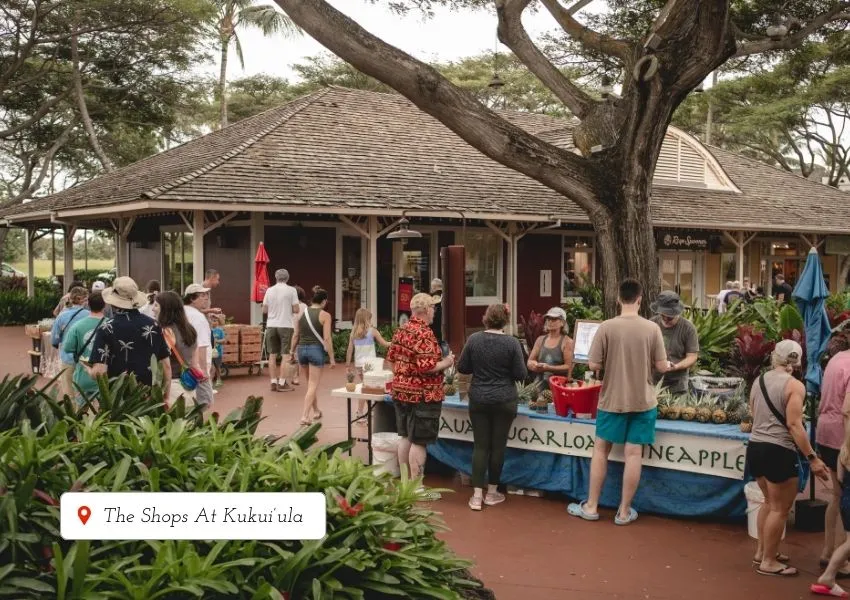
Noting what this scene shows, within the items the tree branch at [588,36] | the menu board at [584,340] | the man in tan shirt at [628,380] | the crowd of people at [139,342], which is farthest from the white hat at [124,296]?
the tree branch at [588,36]

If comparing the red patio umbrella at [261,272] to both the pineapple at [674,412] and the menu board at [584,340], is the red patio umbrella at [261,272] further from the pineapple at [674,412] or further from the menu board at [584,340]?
the pineapple at [674,412]

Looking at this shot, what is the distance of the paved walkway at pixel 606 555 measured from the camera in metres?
5.53

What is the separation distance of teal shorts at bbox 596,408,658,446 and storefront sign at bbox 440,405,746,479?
0.36 m

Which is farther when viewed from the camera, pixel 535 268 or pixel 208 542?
pixel 535 268

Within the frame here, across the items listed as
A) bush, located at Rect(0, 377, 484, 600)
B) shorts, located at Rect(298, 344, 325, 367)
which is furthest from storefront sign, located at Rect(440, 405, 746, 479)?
bush, located at Rect(0, 377, 484, 600)

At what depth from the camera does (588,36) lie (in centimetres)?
1234

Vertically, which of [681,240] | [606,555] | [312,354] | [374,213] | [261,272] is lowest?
[606,555]

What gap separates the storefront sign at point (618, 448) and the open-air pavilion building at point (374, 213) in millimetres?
9277

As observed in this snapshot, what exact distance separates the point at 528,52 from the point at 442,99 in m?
2.19

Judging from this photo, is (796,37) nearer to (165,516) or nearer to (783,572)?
(783,572)

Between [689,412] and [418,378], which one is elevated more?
[418,378]

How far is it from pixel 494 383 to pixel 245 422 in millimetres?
2742

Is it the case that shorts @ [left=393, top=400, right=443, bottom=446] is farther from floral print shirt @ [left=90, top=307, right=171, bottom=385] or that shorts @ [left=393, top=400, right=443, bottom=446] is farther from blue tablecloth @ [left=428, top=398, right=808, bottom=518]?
floral print shirt @ [left=90, top=307, right=171, bottom=385]

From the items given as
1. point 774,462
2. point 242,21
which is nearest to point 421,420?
point 774,462
